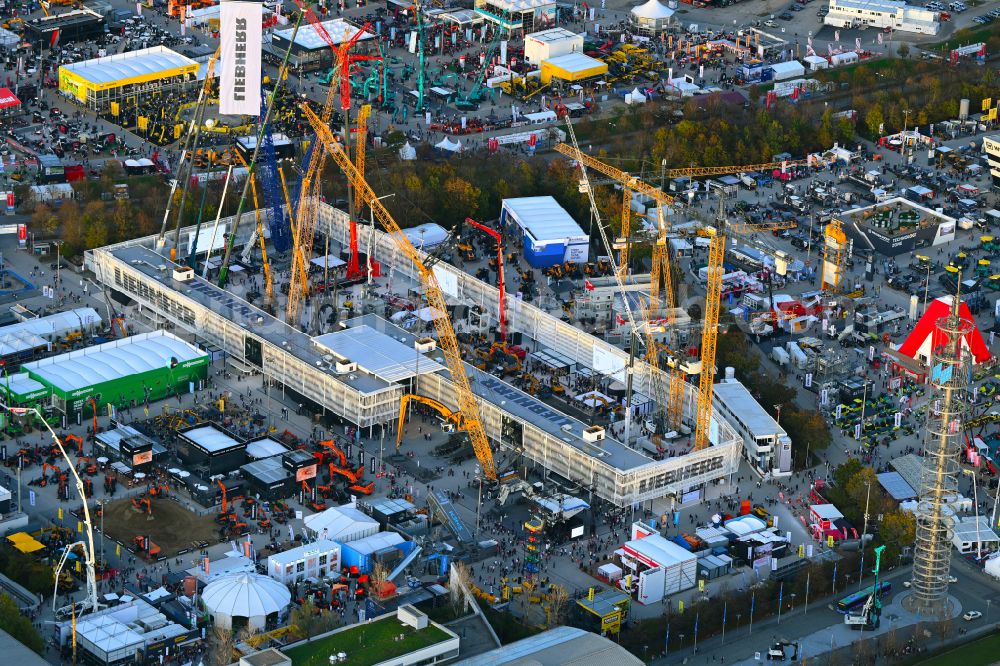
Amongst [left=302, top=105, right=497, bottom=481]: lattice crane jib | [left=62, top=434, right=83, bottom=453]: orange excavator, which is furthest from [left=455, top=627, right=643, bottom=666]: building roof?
[left=62, top=434, right=83, bottom=453]: orange excavator

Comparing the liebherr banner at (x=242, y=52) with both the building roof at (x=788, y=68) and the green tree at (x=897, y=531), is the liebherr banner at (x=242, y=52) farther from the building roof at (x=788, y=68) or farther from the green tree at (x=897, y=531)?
the building roof at (x=788, y=68)

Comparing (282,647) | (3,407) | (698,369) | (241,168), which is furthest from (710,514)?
(241,168)

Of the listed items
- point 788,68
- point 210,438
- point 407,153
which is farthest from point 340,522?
point 788,68

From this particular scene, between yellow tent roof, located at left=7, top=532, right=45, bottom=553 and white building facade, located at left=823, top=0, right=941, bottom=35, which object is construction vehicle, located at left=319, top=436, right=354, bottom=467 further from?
white building facade, located at left=823, top=0, right=941, bottom=35

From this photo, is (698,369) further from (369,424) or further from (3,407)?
(3,407)

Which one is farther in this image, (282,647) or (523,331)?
(523,331)

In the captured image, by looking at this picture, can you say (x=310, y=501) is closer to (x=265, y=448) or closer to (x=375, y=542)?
(x=265, y=448)
